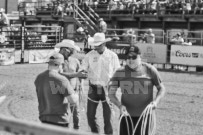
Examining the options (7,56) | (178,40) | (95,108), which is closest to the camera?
(95,108)

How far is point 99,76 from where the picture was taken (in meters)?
7.90

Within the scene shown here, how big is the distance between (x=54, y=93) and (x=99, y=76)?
6.89 feet

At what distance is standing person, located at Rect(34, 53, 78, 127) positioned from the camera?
5.82 metres

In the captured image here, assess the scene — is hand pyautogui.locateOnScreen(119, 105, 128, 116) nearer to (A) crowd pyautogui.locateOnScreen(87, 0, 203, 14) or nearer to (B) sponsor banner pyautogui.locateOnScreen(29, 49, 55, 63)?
(B) sponsor banner pyautogui.locateOnScreen(29, 49, 55, 63)

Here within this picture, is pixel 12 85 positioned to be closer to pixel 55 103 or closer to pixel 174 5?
pixel 55 103

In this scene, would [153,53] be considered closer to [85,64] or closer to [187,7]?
[187,7]

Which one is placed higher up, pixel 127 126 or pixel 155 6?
pixel 155 6

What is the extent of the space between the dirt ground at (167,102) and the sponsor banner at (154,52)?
5.73 ft

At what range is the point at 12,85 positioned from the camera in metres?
15.8

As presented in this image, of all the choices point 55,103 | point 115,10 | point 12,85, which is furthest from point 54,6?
point 55,103

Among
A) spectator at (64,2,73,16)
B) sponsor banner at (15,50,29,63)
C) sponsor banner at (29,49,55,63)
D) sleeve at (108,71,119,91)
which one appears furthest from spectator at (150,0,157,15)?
sleeve at (108,71,119,91)

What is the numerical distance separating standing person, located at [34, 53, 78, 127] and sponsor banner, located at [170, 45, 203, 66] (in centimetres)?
1578

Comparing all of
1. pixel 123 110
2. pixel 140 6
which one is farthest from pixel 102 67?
pixel 140 6

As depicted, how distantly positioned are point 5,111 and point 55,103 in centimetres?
530
